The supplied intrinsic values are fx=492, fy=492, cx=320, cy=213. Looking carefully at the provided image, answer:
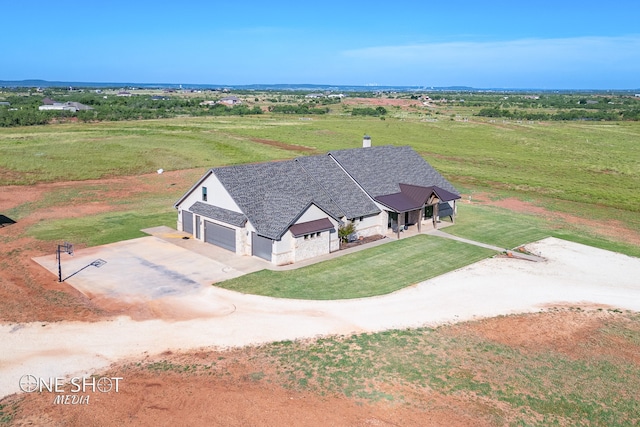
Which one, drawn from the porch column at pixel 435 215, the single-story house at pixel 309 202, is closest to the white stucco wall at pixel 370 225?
the single-story house at pixel 309 202

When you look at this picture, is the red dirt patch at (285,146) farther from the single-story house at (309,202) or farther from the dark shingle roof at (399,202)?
the dark shingle roof at (399,202)

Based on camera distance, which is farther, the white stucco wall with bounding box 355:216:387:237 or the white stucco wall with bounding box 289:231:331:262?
the white stucco wall with bounding box 355:216:387:237

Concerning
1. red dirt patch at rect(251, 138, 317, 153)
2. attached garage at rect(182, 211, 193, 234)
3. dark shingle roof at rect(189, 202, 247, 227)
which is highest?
red dirt patch at rect(251, 138, 317, 153)

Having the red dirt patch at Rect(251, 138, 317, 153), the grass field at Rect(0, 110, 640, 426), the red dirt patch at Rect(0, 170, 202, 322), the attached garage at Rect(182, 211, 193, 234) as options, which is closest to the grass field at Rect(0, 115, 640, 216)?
the grass field at Rect(0, 110, 640, 426)

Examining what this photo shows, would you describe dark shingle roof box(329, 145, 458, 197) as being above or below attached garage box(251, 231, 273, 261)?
above

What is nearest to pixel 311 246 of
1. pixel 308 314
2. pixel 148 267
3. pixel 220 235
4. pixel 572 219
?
pixel 220 235

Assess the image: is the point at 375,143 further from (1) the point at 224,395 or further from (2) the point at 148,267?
(1) the point at 224,395

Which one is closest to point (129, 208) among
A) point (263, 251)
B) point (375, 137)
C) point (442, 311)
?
point (263, 251)

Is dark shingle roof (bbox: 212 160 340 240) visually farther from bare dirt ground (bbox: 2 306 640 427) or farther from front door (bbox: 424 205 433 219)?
bare dirt ground (bbox: 2 306 640 427)
